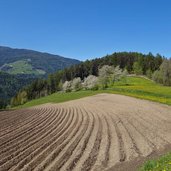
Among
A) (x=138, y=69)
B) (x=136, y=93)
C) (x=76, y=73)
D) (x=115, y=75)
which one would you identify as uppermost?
(x=138, y=69)

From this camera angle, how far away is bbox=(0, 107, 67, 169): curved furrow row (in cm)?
1570

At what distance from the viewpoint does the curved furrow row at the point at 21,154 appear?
15.7 meters

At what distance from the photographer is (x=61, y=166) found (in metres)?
15.1

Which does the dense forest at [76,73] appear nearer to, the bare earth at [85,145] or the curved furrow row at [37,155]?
the bare earth at [85,145]

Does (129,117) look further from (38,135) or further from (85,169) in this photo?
(85,169)

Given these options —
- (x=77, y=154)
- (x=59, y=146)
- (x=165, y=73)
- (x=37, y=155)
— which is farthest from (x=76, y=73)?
(x=37, y=155)

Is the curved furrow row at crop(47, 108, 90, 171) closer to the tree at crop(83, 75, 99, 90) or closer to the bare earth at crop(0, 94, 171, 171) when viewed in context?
the bare earth at crop(0, 94, 171, 171)

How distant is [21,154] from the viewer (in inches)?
689

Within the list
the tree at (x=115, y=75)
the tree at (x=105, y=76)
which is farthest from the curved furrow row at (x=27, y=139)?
the tree at (x=115, y=75)

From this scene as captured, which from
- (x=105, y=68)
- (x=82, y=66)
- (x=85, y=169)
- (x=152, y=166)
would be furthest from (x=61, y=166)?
Answer: (x=82, y=66)

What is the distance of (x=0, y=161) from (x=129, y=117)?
19.3 m

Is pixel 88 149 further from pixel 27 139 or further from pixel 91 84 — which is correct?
pixel 91 84

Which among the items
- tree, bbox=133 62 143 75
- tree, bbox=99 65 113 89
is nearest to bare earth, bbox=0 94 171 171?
tree, bbox=99 65 113 89

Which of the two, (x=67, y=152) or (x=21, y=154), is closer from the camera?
(x=21, y=154)
